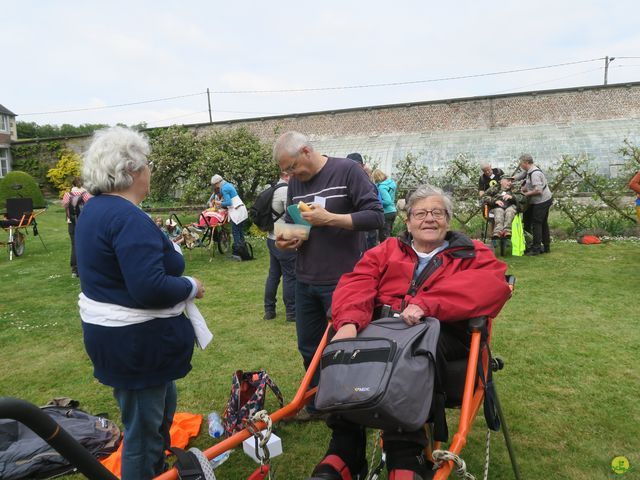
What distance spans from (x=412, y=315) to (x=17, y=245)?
1204cm

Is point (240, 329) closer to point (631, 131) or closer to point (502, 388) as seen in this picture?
point (502, 388)

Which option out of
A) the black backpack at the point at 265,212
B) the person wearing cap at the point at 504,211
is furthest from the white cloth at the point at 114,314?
the person wearing cap at the point at 504,211

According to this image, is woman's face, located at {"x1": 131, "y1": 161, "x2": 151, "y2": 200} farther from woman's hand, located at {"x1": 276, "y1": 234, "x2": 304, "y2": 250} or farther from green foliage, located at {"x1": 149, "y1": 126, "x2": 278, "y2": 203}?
green foliage, located at {"x1": 149, "y1": 126, "x2": 278, "y2": 203}

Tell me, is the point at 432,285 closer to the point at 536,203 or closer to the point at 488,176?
the point at 536,203

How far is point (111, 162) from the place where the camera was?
1971mm

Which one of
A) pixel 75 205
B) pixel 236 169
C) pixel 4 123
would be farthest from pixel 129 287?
pixel 4 123

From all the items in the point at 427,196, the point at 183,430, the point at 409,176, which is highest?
the point at 427,196

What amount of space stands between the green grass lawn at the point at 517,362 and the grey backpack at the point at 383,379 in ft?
3.90

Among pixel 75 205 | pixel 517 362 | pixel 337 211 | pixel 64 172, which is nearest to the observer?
pixel 337 211

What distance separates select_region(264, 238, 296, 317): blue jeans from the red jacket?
104 inches

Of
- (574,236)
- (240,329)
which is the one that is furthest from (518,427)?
(574,236)

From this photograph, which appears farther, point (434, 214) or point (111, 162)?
point (434, 214)

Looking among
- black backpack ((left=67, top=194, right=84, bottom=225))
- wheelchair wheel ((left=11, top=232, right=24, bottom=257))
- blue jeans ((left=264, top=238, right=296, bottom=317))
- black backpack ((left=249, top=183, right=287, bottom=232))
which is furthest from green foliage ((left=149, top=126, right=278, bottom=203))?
black backpack ((left=249, top=183, right=287, bottom=232))

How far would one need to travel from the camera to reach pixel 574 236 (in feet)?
35.5
